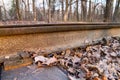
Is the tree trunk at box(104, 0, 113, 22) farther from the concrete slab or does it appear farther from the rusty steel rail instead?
the concrete slab

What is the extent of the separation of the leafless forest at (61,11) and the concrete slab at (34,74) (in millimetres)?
711

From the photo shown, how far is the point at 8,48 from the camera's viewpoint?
136 cm

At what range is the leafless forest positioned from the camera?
5.69 ft

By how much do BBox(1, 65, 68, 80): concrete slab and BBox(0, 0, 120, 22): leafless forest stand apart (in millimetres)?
711

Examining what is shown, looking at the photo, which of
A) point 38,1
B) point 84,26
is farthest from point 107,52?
point 38,1

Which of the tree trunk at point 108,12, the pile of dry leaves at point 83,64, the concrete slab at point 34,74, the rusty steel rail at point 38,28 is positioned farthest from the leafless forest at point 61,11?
the concrete slab at point 34,74

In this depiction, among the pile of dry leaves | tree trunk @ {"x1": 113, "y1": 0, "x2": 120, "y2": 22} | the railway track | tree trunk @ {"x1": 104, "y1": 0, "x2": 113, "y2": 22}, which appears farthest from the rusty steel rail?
tree trunk @ {"x1": 113, "y1": 0, "x2": 120, "y2": 22}

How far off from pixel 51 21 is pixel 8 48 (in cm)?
86

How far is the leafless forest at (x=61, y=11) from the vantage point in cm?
174

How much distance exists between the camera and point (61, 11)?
7.27ft

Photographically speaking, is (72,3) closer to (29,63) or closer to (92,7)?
(92,7)

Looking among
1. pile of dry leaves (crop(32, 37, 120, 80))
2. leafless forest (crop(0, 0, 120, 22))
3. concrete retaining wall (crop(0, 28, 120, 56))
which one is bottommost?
pile of dry leaves (crop(32, 37, 120, 80))

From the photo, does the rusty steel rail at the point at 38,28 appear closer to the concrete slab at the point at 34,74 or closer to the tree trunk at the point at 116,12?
the concrete slab at the point at 34,74

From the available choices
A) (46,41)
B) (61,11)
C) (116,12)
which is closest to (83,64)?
(46,41)
